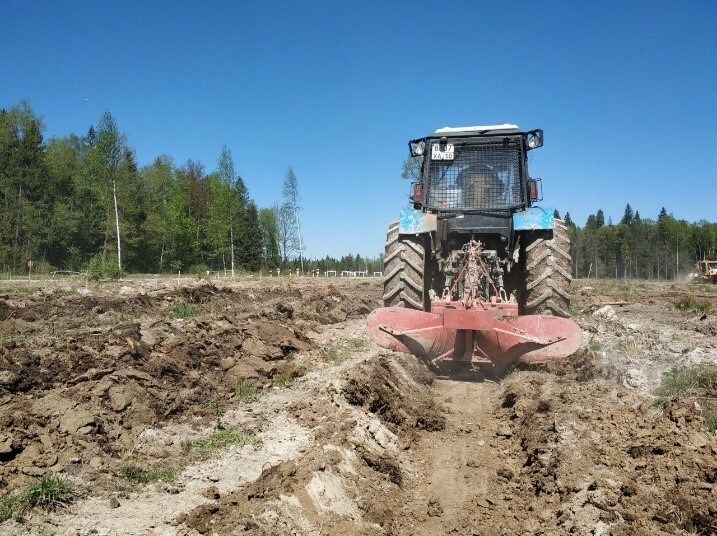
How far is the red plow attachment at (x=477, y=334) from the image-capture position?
620 centimetres

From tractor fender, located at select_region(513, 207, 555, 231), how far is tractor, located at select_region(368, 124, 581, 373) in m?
0.01

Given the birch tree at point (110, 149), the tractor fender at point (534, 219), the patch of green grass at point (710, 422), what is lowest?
the patch of green grass at point (710, 422)

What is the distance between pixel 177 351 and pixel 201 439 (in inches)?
105

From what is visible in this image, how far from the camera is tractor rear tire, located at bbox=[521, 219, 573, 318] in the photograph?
7180 mm

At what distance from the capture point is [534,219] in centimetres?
743

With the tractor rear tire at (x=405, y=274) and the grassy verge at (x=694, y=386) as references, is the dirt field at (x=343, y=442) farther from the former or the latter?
the tractor rear tire at (x=405, y=274)

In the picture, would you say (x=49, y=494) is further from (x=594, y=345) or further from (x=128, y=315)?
(x=128, y=315)

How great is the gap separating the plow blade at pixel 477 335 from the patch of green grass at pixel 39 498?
13.5 feet

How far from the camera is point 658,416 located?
4.43m

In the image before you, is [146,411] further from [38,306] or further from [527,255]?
[38,306]

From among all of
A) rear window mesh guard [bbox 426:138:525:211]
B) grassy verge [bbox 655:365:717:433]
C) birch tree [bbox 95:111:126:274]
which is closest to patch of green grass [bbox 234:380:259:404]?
rear window mesh guard [bbox 426:138:525:211]

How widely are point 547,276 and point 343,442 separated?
13.6ft

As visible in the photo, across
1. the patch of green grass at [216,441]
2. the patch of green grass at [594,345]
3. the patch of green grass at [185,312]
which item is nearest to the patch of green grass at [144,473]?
the patch of green grass at [216,441]

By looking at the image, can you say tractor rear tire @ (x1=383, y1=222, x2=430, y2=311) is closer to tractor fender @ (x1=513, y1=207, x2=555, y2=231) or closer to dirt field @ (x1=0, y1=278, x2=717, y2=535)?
dirt field @ (x1=0, y1=278, x2=717, y2=535)
